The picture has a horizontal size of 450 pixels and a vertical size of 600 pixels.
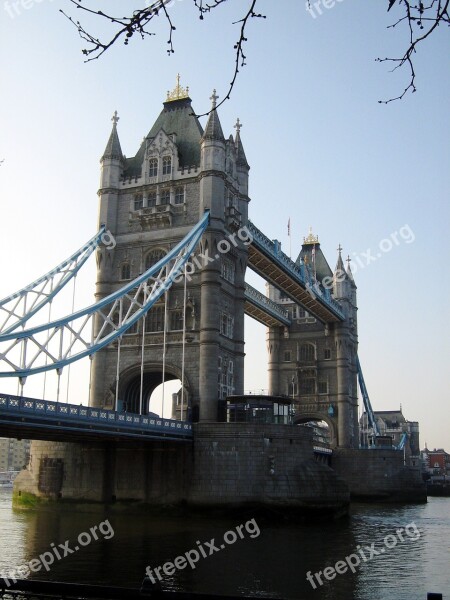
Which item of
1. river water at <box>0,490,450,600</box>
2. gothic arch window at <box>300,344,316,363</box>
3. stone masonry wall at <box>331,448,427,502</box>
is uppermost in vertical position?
gothic arch window at <box>300,344,316,363</box>

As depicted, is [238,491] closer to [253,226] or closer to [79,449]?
[79,449]

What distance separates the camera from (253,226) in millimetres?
53781

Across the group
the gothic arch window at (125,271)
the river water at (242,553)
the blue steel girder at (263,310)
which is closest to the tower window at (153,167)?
the gothic arch window at (125,271)

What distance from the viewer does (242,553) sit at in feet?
86.6

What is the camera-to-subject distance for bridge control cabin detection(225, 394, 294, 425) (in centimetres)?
4384

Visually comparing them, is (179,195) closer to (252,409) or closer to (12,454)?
(252,409)

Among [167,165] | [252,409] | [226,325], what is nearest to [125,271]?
[226,325]

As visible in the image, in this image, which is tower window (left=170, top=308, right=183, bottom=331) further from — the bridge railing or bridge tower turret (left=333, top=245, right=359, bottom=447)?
bridge tower turret (left=333, top=245, right=359, bottom=447)

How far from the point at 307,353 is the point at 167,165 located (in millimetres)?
35567

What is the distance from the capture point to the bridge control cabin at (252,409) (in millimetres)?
43844

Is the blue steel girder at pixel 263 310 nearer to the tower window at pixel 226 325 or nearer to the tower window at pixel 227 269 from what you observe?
the tower window at pixel 227 269

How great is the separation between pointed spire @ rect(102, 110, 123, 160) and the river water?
26.0m

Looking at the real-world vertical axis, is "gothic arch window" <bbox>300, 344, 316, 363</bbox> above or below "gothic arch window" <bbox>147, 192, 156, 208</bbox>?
below

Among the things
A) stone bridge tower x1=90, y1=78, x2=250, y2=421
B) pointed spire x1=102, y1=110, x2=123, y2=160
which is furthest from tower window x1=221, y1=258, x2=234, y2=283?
pointed spire x1=102, y1=110, x2=123, y2=160
